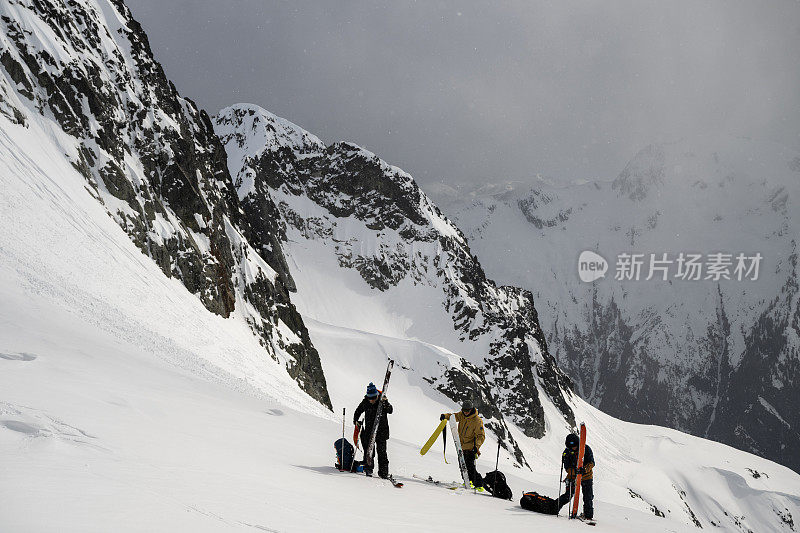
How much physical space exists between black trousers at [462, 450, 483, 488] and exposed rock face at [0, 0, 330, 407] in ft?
89.3

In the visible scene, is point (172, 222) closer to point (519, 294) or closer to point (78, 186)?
point (78, 186)

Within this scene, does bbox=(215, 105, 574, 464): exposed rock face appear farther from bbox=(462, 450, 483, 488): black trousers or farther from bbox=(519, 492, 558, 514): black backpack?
bbox=(519, 492, 558, 514): black backpack

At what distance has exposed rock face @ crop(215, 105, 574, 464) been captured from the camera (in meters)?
102

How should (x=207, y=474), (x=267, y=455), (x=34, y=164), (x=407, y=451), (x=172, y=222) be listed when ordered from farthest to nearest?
(x=172, y=222)
(x=34, y=164)
(x=407, y=451)
(x=267, y=455)
(x=207, y=474)

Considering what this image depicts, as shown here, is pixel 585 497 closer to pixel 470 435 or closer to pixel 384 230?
pixel 470 435

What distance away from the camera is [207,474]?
6.48m

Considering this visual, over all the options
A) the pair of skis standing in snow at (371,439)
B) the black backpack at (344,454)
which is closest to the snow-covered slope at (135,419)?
the black backpack at (344,454)

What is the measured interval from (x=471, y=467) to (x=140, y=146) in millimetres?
40775

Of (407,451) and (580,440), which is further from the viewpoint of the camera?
(407,451)

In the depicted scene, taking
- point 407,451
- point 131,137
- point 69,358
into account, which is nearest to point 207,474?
point 69,358

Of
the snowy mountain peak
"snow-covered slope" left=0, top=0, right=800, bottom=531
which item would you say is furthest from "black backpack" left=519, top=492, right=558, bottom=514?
the snowy mountain peak

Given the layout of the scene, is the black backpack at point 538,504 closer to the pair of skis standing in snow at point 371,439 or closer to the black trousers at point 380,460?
the pair of skis standing in snow at point 371,439

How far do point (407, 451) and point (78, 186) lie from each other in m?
24.3

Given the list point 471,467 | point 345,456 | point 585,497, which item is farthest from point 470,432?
point 345,456
